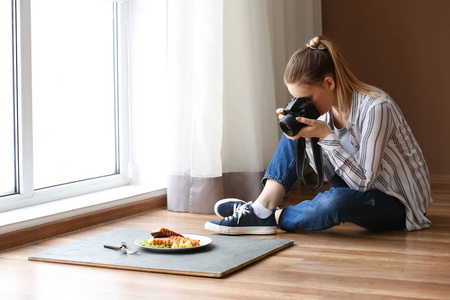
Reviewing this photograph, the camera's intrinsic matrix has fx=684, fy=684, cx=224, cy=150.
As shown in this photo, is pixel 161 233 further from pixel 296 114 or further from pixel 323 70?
pixel 323 70

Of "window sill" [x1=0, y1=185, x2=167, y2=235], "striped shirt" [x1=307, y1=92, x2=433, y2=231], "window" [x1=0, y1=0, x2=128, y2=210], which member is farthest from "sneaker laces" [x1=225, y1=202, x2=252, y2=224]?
"window" [x1=0, y1=0, x2=128, y2=210]

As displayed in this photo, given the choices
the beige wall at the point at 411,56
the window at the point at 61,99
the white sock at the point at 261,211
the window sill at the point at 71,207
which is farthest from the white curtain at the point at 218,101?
the beige wall at the point at 411,56

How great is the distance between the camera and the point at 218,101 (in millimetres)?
2600

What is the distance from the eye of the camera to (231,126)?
108 inches

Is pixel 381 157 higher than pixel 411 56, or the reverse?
pixel 411 56

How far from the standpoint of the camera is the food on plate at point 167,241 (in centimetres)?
189

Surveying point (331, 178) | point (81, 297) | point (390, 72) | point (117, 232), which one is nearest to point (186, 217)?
point (117, 232)

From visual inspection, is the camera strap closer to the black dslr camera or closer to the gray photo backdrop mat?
the black dslr camera

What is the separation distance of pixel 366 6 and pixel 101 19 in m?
1.55

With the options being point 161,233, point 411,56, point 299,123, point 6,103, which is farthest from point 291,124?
point 411,56

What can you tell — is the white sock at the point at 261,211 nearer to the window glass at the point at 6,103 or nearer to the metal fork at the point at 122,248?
the metal fork at the point at 122,248

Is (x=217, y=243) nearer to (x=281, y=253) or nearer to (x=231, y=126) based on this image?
(x=281, y=253)

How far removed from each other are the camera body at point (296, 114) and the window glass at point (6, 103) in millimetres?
921

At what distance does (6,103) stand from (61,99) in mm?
322
